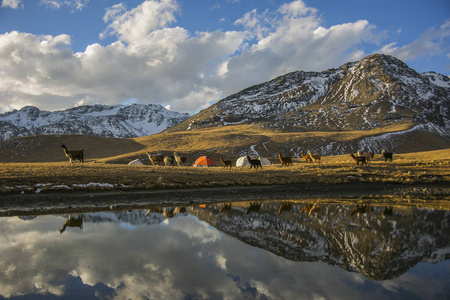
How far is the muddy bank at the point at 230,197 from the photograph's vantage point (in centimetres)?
1937

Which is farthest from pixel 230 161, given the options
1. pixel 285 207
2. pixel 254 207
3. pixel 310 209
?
pixel 310 209

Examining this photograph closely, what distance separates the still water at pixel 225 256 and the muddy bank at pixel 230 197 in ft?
10.4

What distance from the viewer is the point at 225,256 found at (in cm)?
1055

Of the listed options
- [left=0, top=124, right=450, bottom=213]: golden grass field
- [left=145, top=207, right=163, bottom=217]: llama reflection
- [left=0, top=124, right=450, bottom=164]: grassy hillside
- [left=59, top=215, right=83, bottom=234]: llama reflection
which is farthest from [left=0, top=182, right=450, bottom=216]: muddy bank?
[left=0, top=124, right=450, bottom=164]: grassy hillside

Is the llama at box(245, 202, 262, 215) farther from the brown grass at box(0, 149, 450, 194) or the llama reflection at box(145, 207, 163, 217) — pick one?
the brown grass at box(0, 149, 450, 194)

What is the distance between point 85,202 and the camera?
67.2 ft

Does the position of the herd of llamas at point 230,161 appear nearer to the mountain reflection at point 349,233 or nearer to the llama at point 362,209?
the llama at point 362,209

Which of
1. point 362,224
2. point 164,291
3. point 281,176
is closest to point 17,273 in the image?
point 164,291

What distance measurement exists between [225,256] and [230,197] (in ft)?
44.9

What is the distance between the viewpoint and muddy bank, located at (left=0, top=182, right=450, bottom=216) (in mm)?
19366

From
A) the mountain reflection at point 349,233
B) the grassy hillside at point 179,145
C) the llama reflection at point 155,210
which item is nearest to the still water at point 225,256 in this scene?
the mountain reflection at point 349,233

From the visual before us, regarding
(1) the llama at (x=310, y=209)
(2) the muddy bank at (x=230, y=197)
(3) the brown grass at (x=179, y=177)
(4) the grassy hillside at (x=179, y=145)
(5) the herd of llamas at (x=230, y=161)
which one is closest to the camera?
(1) the llama at (x=310, y=209)

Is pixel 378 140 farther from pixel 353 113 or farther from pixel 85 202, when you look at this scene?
pixel 85 202

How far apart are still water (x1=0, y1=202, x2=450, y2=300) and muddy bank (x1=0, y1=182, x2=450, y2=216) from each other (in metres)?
3.16
